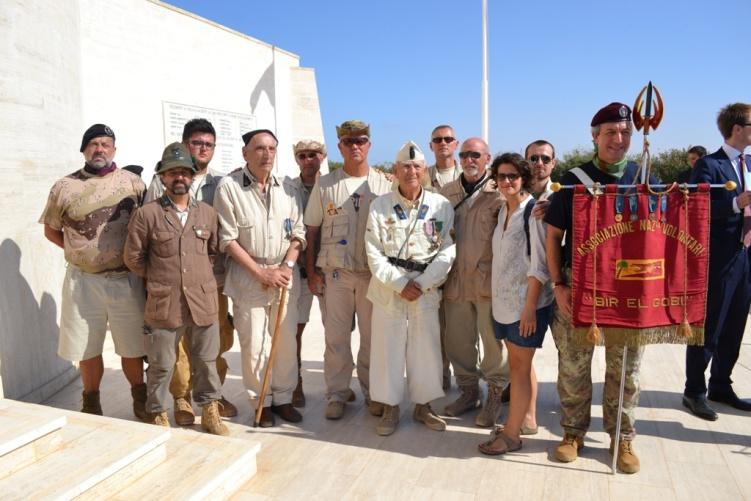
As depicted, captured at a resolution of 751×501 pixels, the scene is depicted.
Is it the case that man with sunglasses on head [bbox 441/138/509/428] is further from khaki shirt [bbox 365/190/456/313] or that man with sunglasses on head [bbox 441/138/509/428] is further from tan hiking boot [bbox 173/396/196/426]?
tan hiking boot [bbox 173/396/196/426]

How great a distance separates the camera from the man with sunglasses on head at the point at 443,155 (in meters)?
4.48

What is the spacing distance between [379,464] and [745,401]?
2952 mm

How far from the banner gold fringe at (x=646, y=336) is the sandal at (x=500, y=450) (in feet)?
2.84

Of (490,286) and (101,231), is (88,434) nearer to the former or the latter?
(101,231)

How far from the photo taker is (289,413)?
3.98m

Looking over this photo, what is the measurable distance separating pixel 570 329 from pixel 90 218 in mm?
3158

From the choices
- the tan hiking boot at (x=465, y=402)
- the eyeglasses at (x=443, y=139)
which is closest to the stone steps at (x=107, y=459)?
the tan hiking boot at (x=465, y=402)

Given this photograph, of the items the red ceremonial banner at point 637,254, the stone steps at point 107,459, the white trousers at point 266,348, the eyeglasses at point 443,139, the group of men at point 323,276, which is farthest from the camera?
the eyeglasses at point 443,139

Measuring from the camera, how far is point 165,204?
3.54 m

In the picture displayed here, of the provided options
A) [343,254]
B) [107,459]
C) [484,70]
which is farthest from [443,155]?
[484,70]

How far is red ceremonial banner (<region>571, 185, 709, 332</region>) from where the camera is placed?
2.87 m

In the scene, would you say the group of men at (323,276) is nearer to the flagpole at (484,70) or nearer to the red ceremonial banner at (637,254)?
the red ceremonial banner at (637,254)

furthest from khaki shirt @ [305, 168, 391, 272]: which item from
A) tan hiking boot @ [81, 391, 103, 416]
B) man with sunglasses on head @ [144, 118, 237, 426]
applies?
tan hiking boot @ [81, 391, 103, 416]

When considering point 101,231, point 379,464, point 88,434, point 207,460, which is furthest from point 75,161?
point 379,464
